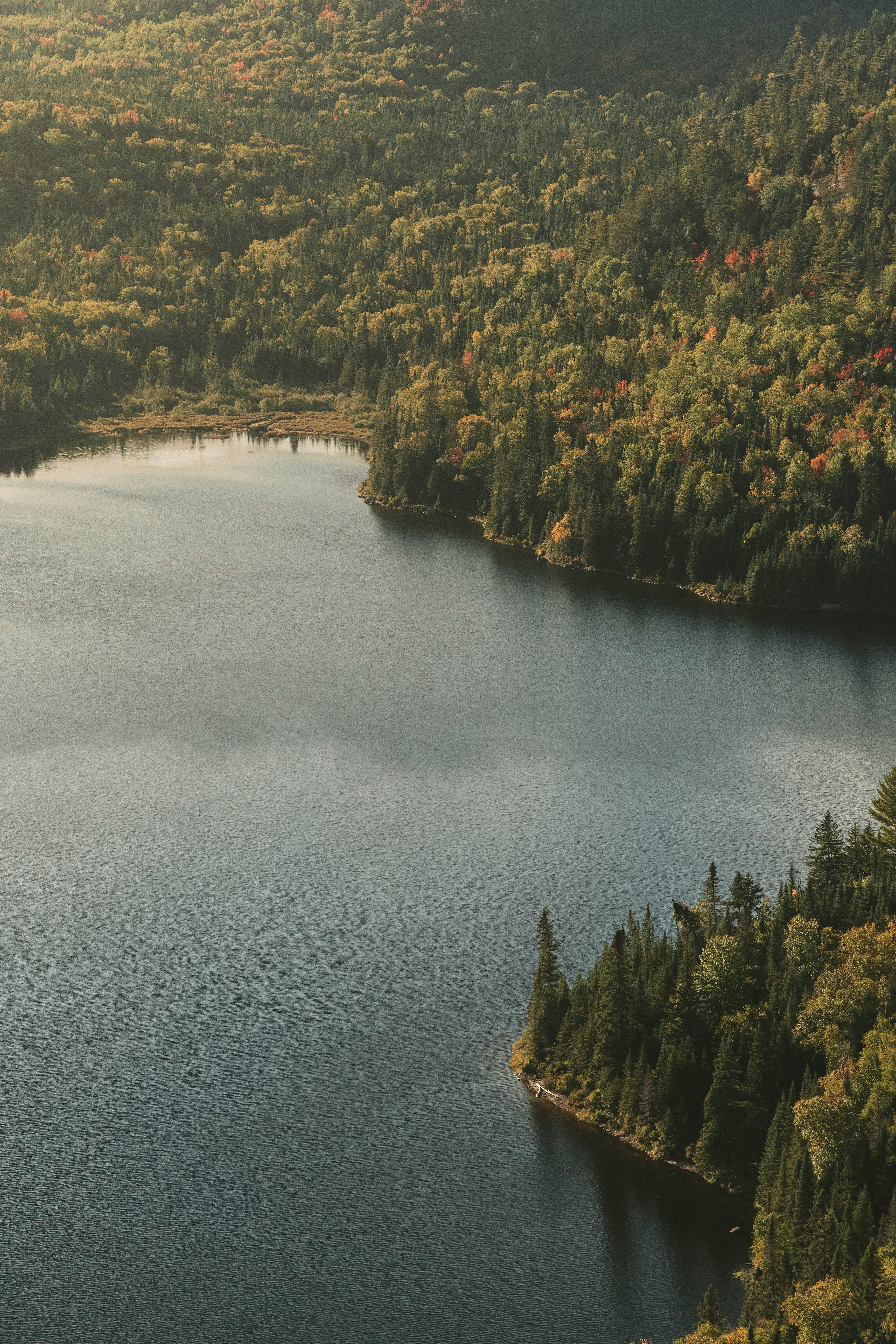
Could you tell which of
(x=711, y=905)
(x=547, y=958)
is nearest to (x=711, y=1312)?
(x=547, y=958)

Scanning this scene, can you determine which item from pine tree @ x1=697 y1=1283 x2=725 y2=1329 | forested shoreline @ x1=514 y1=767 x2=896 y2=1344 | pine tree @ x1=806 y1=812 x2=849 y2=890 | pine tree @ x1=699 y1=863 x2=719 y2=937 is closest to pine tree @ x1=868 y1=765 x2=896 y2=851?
forested shoreline @ x1=514 y1=767 x2=896 y2=1344

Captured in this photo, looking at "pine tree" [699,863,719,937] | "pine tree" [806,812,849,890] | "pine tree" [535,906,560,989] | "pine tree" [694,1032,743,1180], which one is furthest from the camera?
"pine tree" [806,812,849,890]

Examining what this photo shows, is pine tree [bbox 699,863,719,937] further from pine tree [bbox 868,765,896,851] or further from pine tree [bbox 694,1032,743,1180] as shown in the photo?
pine tree [bbox 868,765,896,851]

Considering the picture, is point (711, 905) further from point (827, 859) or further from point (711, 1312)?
point (711, 1312)

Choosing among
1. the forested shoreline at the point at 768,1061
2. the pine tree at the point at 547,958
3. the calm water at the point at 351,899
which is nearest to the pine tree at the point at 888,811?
the forested shoreline at the point at 768,1061

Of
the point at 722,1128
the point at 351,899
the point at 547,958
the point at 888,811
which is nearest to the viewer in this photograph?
the point at 722,1128

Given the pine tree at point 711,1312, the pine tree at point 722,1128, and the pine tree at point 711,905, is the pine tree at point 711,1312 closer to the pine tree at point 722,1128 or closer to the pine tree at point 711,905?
the pine tree at point 722,1128

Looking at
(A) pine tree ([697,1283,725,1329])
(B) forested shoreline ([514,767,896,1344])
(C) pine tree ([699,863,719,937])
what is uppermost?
(C) pine tree ([699,863,719,937])

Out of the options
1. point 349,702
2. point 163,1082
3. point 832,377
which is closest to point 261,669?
point 349,702
